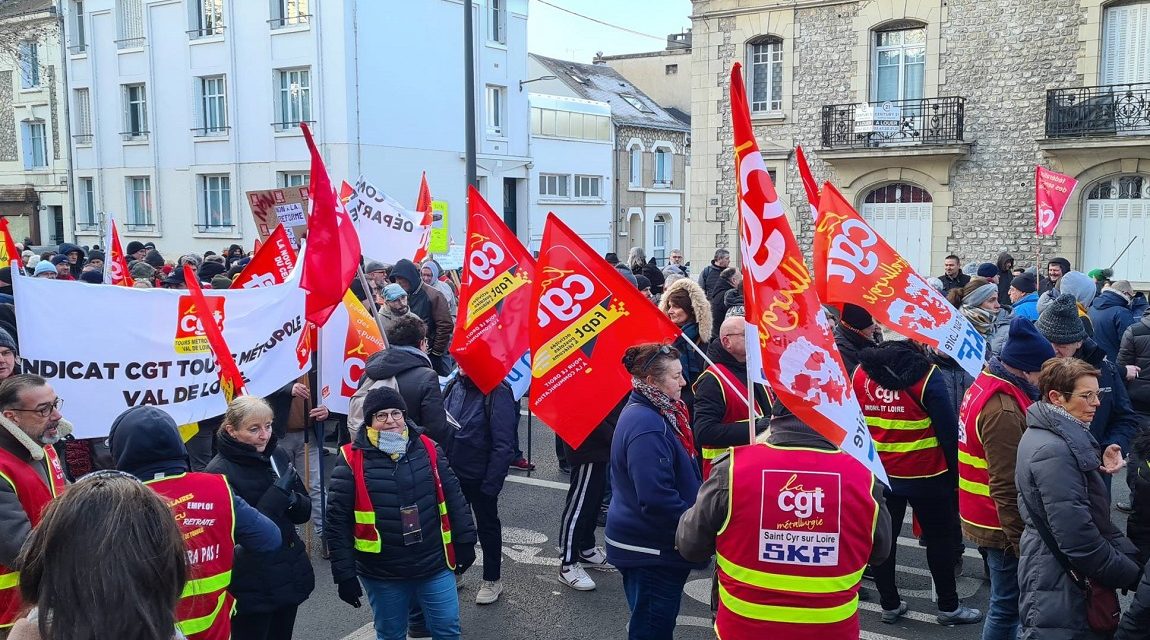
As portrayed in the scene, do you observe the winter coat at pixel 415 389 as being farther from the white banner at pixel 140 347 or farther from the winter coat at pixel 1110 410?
the winter coat at pixel 1110 410

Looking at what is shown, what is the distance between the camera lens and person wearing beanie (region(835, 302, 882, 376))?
5.93m

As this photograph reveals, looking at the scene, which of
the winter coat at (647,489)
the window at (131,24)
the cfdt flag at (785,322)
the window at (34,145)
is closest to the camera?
the cfdt flag at (785,322)

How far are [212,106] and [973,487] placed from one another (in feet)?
93.8

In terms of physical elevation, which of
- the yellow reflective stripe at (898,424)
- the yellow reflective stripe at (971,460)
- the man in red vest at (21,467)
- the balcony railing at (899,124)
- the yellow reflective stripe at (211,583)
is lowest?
the yellow reflective stripe at (211,583)

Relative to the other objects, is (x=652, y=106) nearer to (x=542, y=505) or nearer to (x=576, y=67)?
(x=576, y=67)

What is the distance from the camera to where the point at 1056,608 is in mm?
3922

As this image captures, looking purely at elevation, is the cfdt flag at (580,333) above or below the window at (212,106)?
below

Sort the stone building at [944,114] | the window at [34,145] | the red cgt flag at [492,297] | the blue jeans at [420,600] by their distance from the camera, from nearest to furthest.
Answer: the blue jeans at [420,600]
the red cgt flag at [492,297]
the stone building at [944,114]
the window at [34,145]

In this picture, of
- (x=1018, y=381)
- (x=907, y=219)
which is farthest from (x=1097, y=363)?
(x=907, y=219)

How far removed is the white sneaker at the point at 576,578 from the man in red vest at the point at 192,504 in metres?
2.74

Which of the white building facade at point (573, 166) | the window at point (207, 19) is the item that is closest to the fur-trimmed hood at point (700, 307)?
the window at point (207, 19)

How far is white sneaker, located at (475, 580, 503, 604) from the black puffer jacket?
5.05ft

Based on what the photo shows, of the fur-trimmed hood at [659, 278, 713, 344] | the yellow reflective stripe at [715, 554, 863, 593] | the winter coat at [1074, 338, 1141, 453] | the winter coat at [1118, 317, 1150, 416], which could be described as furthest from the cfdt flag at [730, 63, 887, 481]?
the winter coat at [1118, 317, 1150, 416]

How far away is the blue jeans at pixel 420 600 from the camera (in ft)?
14.9
